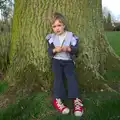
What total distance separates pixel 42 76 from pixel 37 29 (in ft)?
2.64

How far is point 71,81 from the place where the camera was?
4.54 m

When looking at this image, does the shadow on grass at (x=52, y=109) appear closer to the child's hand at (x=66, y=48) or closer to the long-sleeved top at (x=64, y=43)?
the long-sleeved top at (x=64, y=43)

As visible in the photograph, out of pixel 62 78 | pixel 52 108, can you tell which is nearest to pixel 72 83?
pixel 62 78

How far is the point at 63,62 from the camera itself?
15.0 feet

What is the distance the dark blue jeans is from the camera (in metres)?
4.54

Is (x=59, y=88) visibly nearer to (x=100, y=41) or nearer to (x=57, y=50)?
(x=57, y=50)

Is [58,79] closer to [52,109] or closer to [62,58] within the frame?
[62,58]

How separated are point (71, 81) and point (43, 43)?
2.94 feet

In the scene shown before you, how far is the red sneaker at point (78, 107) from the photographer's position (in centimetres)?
430

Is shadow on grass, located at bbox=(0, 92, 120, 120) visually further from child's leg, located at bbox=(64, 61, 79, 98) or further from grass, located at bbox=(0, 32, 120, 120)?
child's leg, located at bbox=(64, 61, 79, 98)

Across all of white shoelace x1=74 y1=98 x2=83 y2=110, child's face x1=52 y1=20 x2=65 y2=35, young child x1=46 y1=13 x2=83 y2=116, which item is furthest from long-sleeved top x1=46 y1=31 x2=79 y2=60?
white shoelace x1=74 y1=98 x2=83 y2=110

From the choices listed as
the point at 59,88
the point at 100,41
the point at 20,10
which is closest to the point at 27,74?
the point at 59,88

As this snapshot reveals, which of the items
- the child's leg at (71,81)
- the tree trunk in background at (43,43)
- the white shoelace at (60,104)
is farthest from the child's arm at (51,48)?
the white shoelace at (60,104)

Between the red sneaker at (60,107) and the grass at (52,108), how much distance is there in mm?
66
